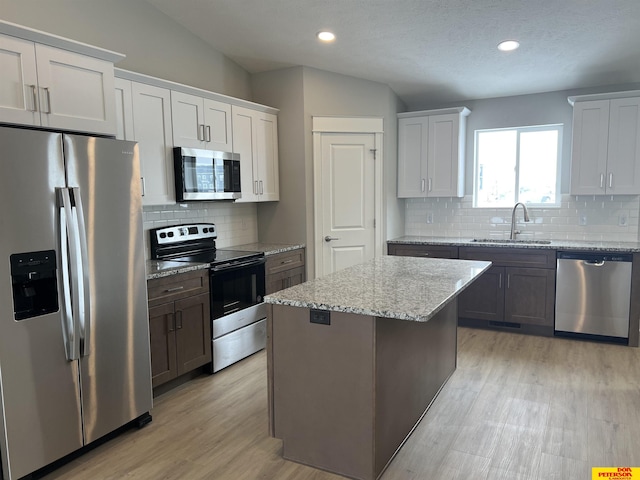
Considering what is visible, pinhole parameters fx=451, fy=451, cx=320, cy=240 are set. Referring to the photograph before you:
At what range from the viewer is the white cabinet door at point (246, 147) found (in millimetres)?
4191

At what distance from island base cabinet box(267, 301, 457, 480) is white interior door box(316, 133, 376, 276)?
7.59ft

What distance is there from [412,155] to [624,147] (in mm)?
2043

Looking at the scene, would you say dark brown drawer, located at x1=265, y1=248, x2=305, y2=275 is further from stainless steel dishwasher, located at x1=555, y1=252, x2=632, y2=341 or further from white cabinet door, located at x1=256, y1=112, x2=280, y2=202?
stainless steel dishwasher, located at x1=555, y1=252, x2=632, y2=341

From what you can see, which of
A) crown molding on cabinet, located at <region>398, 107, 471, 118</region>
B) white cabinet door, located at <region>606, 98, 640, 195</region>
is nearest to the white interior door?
crown molding on cabinet, located at <region>398, 107, 471, 118</region>

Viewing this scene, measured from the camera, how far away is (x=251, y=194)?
173 inches

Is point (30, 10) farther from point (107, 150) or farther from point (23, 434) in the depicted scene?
point (23, 434)

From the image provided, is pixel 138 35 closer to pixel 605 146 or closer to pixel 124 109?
pixel 124 109

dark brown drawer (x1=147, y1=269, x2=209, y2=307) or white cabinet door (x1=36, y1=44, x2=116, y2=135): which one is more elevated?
white cabinet door (x1=36, y1=44, x2=116, y2=135)

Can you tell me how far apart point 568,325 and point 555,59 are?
7.96 feet

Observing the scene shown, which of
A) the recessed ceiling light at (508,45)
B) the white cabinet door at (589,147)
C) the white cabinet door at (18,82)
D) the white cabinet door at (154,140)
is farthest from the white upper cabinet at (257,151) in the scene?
the white cabinet door at (589,147)

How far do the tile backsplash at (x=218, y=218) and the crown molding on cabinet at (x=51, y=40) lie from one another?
1278 millimetres

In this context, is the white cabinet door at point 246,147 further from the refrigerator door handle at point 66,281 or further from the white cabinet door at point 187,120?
the refrigerator door handle at point 66,281

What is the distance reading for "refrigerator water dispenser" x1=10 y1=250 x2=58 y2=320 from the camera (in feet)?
6.77

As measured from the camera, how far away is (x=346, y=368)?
2.19m
